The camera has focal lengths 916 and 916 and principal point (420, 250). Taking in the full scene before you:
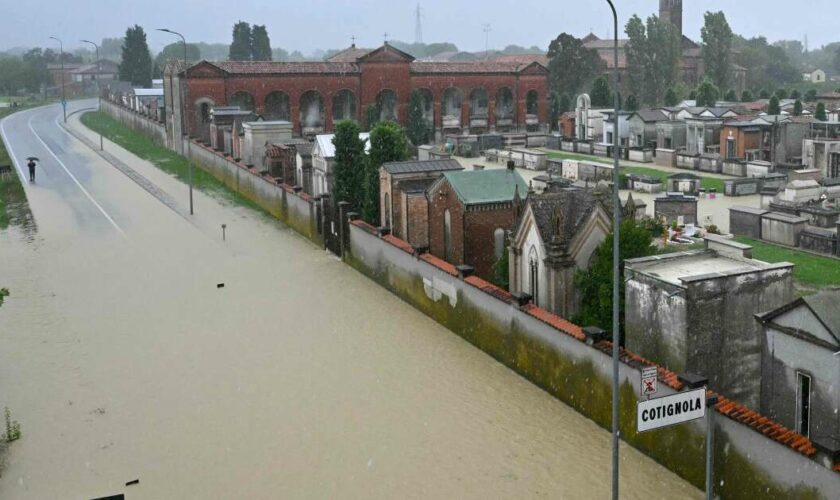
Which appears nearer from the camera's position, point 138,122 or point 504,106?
point 138,122

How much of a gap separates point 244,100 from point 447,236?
1935 inches

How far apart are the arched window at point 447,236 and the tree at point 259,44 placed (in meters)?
109

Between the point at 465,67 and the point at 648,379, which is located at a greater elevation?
the point at 465,67

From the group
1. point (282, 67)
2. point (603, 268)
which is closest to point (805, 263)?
point (603, 268)

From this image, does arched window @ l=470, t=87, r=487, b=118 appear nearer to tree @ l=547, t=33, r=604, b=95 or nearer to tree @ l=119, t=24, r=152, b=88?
tree @ l=547, t=33, r=604, b=95

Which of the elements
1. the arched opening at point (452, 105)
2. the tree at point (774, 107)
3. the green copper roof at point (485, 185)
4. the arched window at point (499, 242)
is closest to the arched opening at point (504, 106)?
the arched opening at point (452, 105)

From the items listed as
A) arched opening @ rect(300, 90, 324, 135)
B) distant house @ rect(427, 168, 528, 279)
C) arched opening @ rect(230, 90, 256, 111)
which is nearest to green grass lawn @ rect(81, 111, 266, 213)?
arched opening @ rect(230, 90, 256, 111)

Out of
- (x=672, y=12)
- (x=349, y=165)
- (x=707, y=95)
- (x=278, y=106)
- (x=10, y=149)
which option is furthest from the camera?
(x=672, y=12)

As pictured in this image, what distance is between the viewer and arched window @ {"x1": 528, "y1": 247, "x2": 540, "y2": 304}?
23.5m

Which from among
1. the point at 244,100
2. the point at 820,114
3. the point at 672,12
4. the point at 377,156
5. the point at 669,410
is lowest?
the point at 669,410

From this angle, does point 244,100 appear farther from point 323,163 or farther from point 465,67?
point 323,163

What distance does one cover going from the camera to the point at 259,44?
439 ft

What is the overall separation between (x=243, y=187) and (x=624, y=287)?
3369 centimetres

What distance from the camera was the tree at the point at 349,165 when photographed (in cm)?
3684
